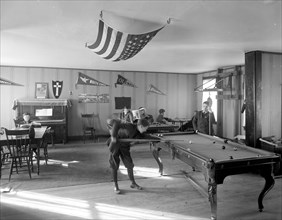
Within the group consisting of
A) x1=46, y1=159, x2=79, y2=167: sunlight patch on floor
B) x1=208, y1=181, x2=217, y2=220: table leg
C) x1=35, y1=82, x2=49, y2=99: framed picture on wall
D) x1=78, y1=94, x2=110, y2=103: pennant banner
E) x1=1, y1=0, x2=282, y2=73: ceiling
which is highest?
x1=1, y1=0, x2=282, y2=73: ceiling

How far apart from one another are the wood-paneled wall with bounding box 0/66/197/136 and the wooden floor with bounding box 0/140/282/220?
4.93 meters

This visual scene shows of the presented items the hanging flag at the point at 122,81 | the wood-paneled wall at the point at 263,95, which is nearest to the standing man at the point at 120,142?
the wood-paneled wall at the point at 263,95

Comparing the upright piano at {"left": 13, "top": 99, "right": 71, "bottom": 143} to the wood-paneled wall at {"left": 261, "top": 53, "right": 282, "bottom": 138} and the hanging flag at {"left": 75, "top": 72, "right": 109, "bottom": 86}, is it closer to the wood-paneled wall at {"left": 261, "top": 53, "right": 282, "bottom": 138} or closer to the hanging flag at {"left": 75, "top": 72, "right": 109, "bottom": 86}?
the hanging flag at {"left": 75, "top": 72, "right": 109, "bottom": 86}

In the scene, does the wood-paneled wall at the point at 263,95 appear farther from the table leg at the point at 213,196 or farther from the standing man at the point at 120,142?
the table leg at the point at 213,196

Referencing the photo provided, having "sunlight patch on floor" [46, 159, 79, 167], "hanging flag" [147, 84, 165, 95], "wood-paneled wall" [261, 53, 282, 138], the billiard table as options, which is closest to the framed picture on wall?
"sunlight patch on floor" [46, 159, 79, 167]

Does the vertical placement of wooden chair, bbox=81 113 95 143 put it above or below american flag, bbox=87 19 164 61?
below

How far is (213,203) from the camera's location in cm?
311

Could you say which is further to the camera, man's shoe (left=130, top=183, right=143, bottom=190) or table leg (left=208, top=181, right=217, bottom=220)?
man's shoe (left=130, top=183, right=143, bottom=190)

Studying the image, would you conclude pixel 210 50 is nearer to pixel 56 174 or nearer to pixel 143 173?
pixel 143 173

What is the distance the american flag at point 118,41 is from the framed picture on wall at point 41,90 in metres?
5.75

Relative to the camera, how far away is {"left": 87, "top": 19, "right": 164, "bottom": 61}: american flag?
3.53m

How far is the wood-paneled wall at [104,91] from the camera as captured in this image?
30.0 ft

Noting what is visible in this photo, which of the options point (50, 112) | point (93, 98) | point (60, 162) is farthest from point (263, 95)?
point (50, 112)

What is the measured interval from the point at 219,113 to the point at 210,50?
4.33 metres
